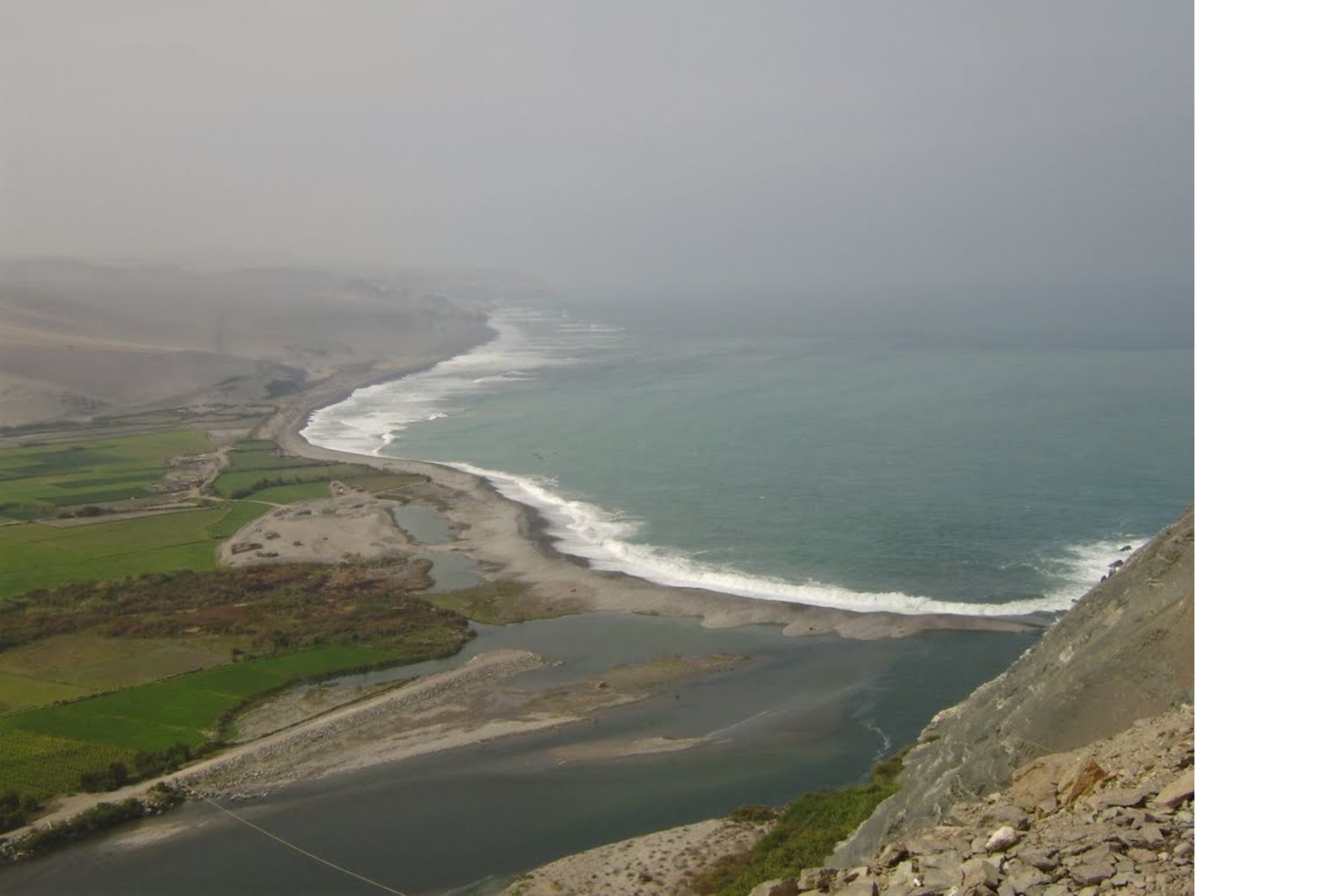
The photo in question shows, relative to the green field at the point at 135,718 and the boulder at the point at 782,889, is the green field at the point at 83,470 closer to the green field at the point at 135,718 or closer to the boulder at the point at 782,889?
the green field at the point at 135,718

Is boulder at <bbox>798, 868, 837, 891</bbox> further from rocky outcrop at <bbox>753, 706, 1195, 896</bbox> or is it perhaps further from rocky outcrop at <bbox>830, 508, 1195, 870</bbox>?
rocky outcrop at <bbox>830, 508, 1195, 870</bbox>

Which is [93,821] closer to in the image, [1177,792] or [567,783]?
[567,783]

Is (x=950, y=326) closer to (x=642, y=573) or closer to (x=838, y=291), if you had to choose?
(x=642, y=573)

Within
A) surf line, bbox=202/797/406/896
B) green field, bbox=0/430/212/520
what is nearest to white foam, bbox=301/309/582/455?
green field, bbox=0/430/212/520

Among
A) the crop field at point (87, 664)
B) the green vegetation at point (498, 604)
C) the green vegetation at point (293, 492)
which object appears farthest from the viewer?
the green vegetation at point (293, 492)

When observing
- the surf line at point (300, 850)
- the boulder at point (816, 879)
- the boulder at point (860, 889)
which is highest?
the boulder at point (860, 889)

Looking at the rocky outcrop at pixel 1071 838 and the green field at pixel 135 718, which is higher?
the rocky outcrop at pixel 1071 838

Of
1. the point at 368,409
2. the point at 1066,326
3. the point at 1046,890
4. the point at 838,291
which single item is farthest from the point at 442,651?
the point at 838,291

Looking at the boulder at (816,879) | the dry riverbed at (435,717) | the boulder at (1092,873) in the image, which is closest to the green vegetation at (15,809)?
the dry riverbed at (435,717)
